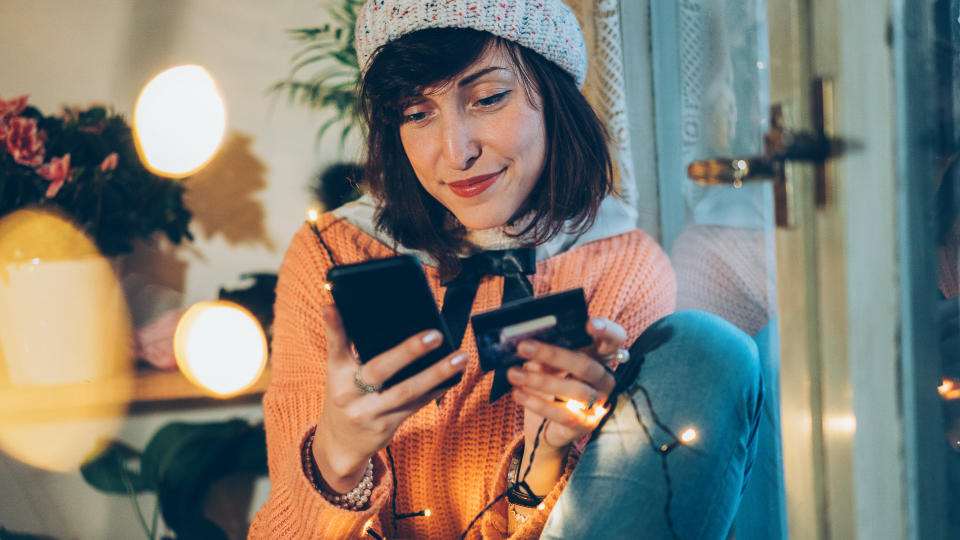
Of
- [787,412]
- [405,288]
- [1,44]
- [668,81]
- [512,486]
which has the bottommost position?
[512,486]

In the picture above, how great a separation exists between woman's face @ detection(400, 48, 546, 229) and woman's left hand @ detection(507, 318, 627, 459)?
12.2 inches

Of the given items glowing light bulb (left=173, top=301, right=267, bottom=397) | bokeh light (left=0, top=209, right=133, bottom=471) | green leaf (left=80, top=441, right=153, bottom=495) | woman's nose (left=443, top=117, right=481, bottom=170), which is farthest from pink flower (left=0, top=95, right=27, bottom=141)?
woman's nose (left=443, top=117, right=481, bottom=170)

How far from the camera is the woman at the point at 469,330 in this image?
26.0 inches

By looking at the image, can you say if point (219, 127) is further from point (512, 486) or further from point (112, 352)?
point (512, 486)

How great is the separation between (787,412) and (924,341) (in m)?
0.14

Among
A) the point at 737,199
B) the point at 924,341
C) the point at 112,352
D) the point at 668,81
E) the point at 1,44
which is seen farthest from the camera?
the point at 1,44

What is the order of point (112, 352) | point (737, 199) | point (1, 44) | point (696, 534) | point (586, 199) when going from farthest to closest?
point (1, 44)
point (112, 352)
point (586, 199)
point (737, 199)
point (696, 534)

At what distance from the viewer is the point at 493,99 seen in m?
0.86

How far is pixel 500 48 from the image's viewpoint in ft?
2.81

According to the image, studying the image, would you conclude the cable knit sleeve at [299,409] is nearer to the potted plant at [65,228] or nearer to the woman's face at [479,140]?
the woman's face at [479,140]

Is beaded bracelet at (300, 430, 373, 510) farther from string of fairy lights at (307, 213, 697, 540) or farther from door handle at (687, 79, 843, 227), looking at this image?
door handle at (687, 79, 843, 227)

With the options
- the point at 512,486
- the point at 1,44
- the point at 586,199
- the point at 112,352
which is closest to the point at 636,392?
the point at 512,486

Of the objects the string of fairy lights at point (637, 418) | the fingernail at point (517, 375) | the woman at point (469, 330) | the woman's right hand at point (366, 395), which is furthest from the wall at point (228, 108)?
the fingernail at point (517, 375)

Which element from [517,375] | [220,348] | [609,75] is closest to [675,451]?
[517,375]
